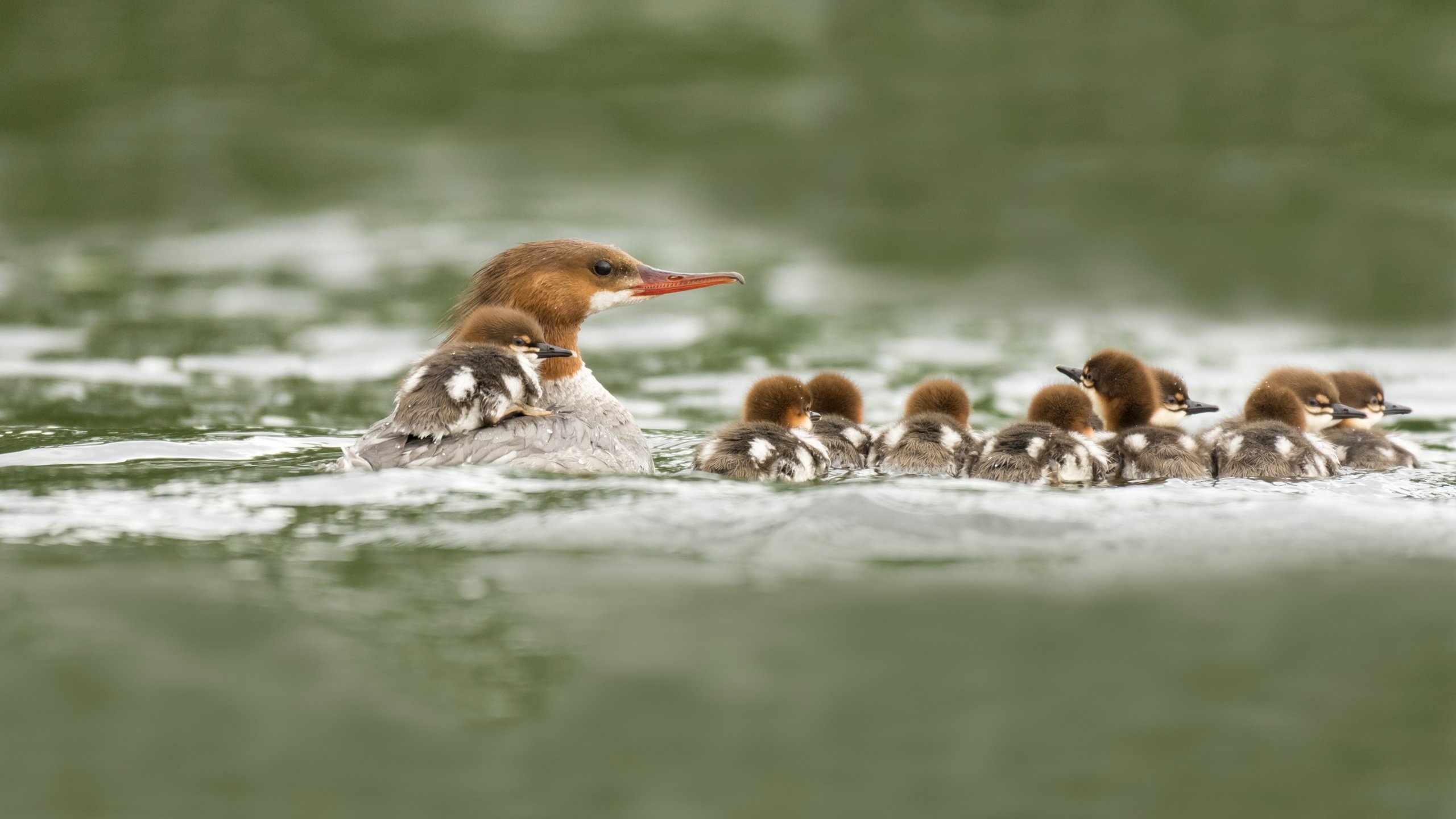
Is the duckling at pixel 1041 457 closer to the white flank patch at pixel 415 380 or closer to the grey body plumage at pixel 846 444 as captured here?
the grey body plumage at pixel 846 444

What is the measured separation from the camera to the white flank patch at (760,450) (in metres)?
4.93

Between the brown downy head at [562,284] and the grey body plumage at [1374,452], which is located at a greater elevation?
the brown downy head at [562,284]

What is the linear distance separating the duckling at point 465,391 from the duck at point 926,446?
1165 mm

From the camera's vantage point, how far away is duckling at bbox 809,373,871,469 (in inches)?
217

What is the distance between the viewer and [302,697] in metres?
3.25

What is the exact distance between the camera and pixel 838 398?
604cm

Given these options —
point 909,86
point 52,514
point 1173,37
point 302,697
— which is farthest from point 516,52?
point 302,697

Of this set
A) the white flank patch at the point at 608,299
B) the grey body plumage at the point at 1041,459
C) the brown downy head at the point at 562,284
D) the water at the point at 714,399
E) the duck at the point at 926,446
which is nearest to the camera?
the water at the point at 714,399

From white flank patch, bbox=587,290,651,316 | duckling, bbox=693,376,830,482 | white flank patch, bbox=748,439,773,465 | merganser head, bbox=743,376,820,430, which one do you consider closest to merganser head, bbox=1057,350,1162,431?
merganser head, bbox=743,376,820,430

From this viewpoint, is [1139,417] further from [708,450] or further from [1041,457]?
[708,450]

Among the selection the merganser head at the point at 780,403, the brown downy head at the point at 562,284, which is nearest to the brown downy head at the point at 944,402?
the merganser head at the point at 780,403

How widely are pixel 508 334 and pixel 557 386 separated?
346 millimetres

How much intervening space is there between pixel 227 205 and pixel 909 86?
4895mm

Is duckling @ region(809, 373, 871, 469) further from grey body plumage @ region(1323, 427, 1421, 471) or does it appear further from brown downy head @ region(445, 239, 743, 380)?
grey body plumage @ region(1323, 427, 1421, 471)
